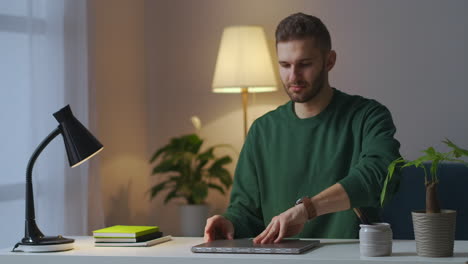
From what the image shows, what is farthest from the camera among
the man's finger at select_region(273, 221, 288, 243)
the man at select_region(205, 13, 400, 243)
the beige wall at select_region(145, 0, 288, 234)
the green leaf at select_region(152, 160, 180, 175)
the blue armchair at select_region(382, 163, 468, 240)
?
the beige wall at select_region(145, 0, 288, 234)

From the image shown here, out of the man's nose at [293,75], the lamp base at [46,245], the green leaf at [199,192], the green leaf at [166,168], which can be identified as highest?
the man's nose at [293,75]

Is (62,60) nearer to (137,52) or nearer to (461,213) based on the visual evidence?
(137,52)

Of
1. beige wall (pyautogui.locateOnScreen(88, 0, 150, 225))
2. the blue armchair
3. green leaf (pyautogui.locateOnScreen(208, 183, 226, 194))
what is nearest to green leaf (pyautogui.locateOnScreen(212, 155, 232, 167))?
green leaf (pyautogui.locateOnScreen(208, 183, 226, 194))

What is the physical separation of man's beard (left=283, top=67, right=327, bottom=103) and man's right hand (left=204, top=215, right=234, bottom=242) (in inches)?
19.0

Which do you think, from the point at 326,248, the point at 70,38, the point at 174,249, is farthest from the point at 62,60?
the point at 326,248

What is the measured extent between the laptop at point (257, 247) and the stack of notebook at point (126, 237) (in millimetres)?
210

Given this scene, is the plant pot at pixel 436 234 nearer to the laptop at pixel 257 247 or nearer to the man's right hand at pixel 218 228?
the laptop at pixel 257 247

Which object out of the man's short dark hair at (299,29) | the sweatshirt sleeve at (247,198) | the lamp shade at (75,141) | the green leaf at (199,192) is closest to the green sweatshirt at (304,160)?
the sweatshirt sleeve at (247,198)

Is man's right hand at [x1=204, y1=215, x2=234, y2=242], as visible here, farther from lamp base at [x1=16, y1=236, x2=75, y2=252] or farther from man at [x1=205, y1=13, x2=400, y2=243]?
lamp base at [x1=16, y1=236, x2=75, y2=252]

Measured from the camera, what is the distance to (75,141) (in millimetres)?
2344

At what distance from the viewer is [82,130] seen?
237 cm

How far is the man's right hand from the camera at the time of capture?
238 cm

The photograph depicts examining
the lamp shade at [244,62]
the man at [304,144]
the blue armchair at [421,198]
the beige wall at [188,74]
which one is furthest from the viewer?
the beige wall at [188,74]

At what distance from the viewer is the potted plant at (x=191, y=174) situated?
4.43 meters
